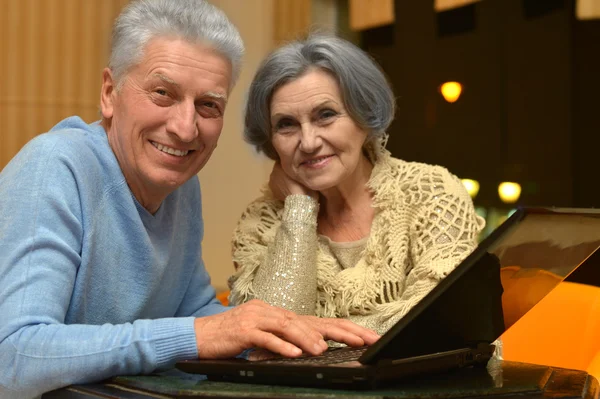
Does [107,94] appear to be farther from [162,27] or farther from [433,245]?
[433,245]

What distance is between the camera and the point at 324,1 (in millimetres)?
4992

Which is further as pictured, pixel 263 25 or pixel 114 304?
pixel 263 25

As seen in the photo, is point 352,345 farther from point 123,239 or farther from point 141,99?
point 141,99

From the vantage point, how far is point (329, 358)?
1098mm

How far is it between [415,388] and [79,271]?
0.61 m

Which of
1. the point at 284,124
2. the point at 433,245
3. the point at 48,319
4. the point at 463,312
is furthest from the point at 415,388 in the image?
the point at 284,124

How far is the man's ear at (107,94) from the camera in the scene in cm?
157

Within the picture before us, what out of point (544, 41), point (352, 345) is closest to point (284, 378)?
point (352, 345)

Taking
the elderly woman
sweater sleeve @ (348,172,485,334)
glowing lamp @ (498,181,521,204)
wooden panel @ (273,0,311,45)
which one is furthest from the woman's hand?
glowing lamp @ (498,181,521,204)

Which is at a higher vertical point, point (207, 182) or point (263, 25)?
point (263, 25)

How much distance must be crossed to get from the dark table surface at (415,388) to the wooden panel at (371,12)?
3.92 meters

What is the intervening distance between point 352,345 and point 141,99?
2.03 feet

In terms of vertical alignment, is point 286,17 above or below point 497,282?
above

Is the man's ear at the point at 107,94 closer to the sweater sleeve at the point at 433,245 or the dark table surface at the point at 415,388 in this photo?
the dark table surface at the point at 415,388
